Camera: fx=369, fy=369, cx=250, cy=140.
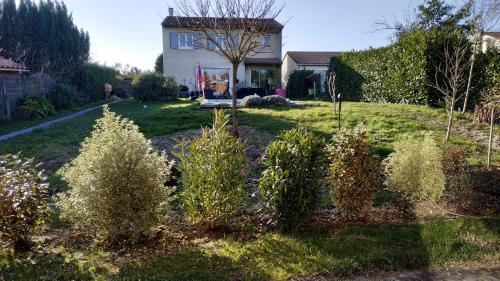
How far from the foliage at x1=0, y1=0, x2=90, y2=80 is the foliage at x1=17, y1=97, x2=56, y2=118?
7.54m

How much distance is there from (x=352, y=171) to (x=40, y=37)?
96.7ft

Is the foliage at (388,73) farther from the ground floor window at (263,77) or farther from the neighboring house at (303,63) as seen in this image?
the neighboring house at (303,63)

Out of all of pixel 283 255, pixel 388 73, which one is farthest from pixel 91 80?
pixel 283 255

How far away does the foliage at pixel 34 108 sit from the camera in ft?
53.6

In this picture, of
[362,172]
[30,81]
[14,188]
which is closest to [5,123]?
[30,81]

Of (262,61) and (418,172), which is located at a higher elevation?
(262,61)

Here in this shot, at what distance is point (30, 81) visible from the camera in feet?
59.1

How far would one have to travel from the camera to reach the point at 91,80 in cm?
2739

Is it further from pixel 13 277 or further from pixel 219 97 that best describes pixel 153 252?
pixel 219 97

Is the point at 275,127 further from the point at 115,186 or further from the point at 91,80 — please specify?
the point at 91,80

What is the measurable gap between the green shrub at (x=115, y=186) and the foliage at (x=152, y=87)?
19.3 metres

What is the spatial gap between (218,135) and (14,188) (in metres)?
2.30

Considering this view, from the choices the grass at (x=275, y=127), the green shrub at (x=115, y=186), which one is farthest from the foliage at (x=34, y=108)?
the green shrub at (x=115, y=186)

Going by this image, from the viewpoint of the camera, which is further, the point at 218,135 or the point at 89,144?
the point at 218,135
